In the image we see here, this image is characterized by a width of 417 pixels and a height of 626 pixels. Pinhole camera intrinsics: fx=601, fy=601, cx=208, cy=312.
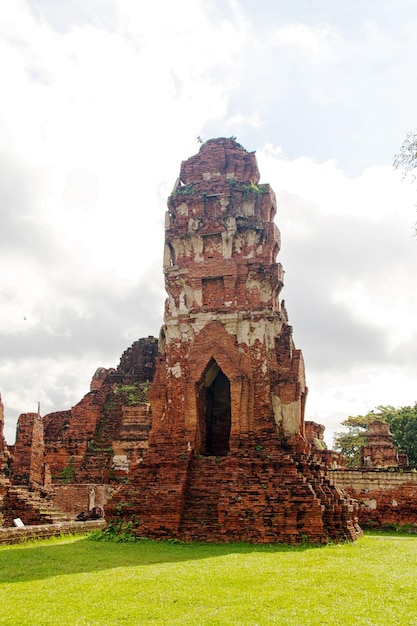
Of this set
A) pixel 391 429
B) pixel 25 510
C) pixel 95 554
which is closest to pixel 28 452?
pixel 25 510

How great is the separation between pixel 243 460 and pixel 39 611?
745 centimetres

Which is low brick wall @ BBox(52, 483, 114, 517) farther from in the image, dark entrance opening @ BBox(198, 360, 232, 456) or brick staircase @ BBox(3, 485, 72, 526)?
dark entrance opening @ BBox(198, 360, 232, 456)

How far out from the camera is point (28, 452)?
66.3ft

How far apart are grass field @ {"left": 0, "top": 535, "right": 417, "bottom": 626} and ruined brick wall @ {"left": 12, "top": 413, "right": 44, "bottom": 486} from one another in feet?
27.7

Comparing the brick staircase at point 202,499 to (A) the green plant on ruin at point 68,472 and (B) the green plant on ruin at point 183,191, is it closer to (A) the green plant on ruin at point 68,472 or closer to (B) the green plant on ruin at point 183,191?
(B) the green plant on ruin at point 183,191

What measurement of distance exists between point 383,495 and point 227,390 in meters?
6.71

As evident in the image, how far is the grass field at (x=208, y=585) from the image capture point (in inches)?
254

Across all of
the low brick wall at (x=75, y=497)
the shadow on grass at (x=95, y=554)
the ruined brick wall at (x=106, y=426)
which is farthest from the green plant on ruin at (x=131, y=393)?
the shadow on grass at (x=95, y=554)

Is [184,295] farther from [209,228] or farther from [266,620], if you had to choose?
[266,620]

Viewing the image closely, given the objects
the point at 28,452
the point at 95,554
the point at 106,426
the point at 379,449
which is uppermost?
the point at 106,426

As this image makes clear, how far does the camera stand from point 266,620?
6309mm

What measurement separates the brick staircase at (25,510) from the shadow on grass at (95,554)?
369 centimetres

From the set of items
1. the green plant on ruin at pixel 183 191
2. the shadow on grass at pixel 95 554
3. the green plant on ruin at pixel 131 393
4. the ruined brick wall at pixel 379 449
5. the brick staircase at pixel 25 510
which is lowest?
the shadow on grass at pixel 95 554

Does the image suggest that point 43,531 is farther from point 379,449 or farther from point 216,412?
point 379,449
